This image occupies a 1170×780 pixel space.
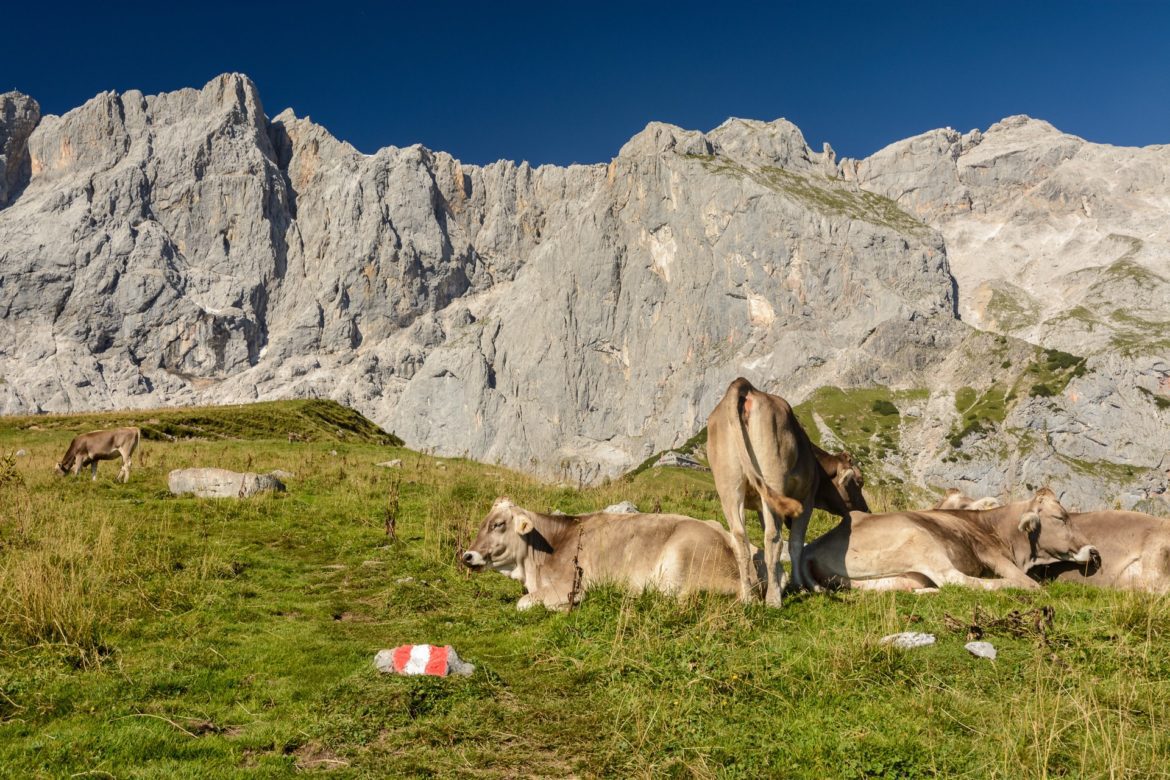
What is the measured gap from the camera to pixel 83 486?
71.4 ft

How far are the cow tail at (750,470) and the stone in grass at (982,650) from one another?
9.40 ft

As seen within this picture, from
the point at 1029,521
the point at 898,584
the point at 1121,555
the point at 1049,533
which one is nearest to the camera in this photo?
the point at 898,584

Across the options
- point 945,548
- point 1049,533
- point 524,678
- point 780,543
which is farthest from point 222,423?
point 1049,533

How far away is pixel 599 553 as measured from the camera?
39.9ft

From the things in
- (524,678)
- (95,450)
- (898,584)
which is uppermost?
(95,450)

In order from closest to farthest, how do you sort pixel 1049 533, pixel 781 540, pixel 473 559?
pixel 781 540 → pixel 473 559 → pixel 1049 533

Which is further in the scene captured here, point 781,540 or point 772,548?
point 781,540

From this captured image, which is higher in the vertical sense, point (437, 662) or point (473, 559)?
point (473, 559)

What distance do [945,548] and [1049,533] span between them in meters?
2.55

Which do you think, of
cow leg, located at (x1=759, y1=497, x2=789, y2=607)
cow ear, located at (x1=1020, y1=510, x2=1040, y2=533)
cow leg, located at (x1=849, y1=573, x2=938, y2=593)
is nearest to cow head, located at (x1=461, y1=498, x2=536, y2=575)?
cow leg, located at (x1=759, y1=497, x2=789, y2=607)

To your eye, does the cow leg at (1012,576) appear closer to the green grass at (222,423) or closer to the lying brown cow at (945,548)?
the lying brown cow at (945,548)

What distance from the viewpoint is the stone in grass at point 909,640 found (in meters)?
8.31

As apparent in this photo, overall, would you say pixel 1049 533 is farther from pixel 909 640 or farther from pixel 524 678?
pixel 524 678

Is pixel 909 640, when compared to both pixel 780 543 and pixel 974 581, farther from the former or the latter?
pixel 974 581
